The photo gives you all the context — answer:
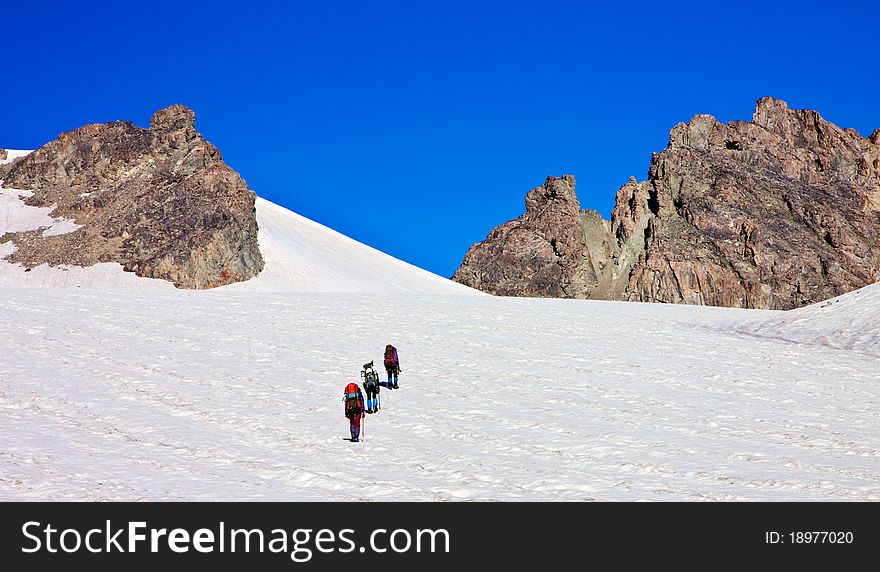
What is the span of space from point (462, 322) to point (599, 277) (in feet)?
226

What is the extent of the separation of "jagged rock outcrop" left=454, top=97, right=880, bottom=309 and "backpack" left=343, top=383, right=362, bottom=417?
78.2 metres

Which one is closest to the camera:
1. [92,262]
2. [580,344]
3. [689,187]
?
[580,344]

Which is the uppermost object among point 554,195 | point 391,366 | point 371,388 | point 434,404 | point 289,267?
point 554,195

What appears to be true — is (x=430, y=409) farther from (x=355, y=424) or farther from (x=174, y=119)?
(x=174, y=119)

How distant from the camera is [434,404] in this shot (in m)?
18.0

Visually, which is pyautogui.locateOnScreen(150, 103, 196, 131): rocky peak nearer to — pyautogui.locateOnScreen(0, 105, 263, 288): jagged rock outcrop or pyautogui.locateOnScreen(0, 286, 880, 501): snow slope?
pyautogui.locateOnScreen(0, 105, 263, 288): jagged rock outcrop

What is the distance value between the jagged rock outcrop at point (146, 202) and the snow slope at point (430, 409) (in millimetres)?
30491

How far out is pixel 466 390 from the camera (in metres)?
19.5

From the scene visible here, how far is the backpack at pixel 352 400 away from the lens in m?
14.3

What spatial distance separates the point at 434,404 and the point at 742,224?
82807 millimetres

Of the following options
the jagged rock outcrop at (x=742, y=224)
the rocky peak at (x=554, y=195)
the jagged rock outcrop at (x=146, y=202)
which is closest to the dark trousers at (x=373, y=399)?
the jagged rock outcrop at (x=146, y=202)

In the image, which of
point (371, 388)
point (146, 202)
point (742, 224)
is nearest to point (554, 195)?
point (742, 224)
